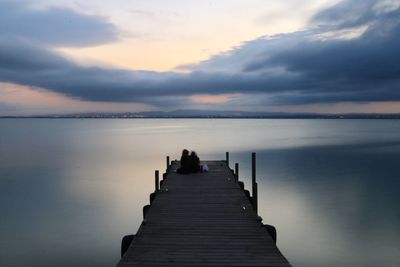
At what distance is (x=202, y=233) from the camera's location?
9195mm

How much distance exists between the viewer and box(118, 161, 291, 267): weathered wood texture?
7.50 meters

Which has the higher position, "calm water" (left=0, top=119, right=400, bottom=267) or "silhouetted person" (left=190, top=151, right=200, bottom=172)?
"silhouetted person" (left=190, top=151, right=200, bottom=172)

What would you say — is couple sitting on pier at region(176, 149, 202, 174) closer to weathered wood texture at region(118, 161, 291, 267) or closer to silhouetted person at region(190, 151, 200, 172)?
silhouetted person at region(190, 151, 200, 172)

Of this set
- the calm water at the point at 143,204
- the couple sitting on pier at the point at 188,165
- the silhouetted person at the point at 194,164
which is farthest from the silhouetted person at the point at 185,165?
the calm water at the point at 143,204

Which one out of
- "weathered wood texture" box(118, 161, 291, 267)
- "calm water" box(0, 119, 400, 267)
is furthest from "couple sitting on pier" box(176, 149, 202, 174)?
"weathered wood texture" box(118, 161, 291, 267)

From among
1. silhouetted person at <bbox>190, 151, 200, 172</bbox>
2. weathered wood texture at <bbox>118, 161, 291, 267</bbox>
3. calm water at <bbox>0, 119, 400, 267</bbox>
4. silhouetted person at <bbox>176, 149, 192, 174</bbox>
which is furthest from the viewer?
silhouetted person at <bbox>190, 151, 200, 172</bbox>

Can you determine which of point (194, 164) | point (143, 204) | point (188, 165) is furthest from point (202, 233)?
point (143, 204)

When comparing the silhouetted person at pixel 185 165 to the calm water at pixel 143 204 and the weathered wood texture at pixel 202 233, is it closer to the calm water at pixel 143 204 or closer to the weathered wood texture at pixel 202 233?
the calm water at pixel 143 204

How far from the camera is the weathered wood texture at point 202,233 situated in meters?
7.50

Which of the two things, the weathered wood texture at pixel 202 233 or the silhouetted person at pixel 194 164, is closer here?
the weathered wood texture at pixel 202 233

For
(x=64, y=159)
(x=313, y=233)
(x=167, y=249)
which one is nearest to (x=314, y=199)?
(x=313, y=233)

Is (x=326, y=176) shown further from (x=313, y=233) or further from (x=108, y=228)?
(x=108, y=228)

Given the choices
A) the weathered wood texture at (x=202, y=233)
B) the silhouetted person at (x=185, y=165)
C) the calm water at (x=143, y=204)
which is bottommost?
the calm water at (x=143, y=204)

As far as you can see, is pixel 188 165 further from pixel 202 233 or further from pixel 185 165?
pixel 202 233
